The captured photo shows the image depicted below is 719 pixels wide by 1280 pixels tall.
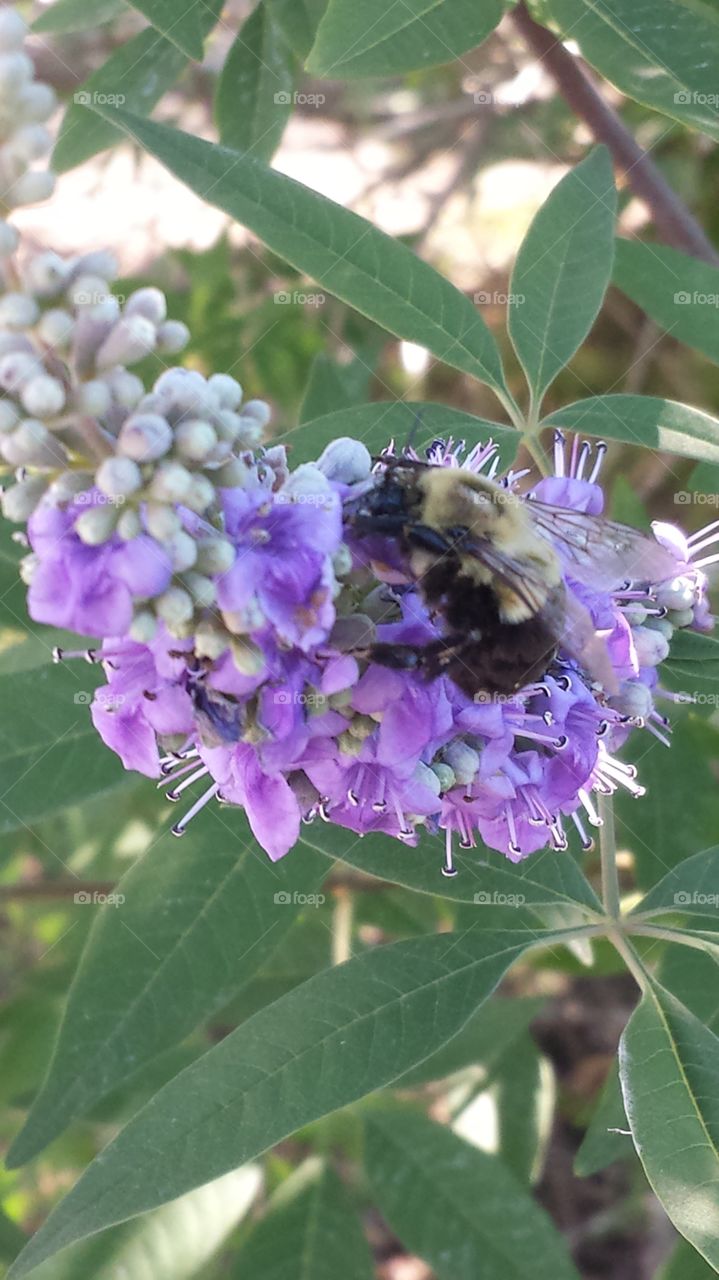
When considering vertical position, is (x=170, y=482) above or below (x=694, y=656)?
above

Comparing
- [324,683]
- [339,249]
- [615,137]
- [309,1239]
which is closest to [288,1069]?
[324,683]

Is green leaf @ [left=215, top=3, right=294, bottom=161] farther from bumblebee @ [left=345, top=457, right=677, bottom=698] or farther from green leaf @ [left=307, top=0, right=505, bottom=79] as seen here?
bumblebee @ [left=345, top=457, right=677, bottom=698]

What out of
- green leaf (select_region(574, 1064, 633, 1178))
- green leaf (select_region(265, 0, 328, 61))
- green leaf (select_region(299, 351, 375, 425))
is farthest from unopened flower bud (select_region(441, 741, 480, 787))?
green leaf (select_region(265, 0, 328, 61))

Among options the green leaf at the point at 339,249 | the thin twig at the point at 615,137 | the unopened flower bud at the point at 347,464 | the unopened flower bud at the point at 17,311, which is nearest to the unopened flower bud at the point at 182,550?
the unopened flower bud at the point at 17,311

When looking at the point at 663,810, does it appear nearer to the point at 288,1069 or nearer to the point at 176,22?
the point at 288,1069

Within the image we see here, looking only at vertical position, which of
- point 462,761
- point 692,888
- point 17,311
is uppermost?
point 17,311

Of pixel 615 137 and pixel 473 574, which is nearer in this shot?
pixel 473 574

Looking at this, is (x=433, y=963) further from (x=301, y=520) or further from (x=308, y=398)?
(x=308, y=398)
